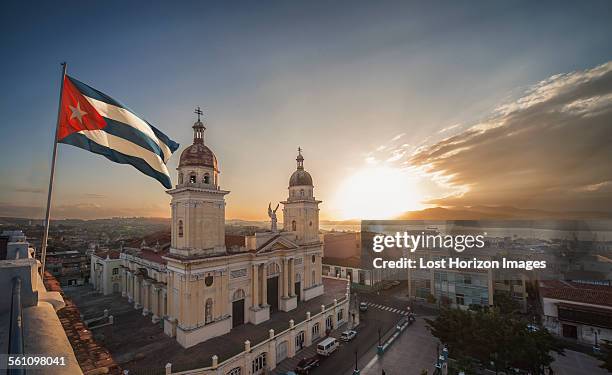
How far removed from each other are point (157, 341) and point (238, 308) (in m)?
6.40

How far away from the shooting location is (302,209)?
3272 cm

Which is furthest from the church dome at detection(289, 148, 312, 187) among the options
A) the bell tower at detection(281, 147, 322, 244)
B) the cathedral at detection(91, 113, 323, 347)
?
the cathedral at detection(91, 113, 323, 347)

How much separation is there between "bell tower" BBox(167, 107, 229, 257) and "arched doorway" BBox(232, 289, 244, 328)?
426cm

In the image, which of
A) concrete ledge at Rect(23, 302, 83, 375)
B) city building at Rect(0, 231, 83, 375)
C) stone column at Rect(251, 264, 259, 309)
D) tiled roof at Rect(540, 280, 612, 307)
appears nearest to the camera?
city building at Rect(0, 231, 83, 375)

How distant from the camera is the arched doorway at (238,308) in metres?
23.9

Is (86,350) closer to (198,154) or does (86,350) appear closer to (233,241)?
(198,154)

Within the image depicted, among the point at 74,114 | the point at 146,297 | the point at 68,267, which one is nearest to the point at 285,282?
the point at 146,297

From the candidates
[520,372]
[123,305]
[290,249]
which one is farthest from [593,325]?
[123,305]

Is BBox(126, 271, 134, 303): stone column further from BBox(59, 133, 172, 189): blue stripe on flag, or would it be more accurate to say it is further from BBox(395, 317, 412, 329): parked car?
BBox(395, 317, 412, 329): parked car

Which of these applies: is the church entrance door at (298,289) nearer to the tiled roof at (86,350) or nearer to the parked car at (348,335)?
the parked car at (348,335)

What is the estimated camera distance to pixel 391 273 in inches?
1823

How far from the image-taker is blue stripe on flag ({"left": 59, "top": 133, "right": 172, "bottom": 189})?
9.32 m

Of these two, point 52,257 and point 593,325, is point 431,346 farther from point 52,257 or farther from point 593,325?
point 52,257

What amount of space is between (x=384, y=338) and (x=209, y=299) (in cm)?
1747
